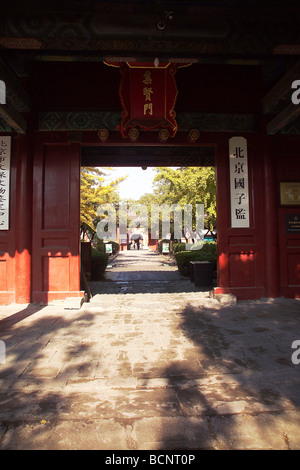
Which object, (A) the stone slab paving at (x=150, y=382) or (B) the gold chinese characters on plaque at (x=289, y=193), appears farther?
(B) the gold chinese characters on plaque at (x=289, y=193)

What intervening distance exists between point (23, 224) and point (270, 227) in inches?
201

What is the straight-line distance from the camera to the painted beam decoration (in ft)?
16.7

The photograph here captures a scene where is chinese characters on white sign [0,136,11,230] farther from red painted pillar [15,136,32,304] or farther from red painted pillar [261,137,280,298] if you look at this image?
red painted pillar [261,137,280,298]

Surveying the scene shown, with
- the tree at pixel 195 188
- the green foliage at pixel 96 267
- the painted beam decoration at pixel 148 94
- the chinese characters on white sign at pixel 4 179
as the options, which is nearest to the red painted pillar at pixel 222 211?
the painted beam decoration at pixel 148 94

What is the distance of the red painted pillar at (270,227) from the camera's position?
18.7 feet

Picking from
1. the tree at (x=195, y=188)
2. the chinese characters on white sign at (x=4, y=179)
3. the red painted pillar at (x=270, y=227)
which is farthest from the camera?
the tree at (x=195, y=188)

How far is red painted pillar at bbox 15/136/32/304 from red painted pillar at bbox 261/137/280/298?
4.94 m

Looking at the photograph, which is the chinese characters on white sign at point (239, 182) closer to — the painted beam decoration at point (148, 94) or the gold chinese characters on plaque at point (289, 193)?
the gold chinese characters on plaque at point (289, 193)

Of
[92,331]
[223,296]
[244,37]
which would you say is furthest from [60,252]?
[244,37]

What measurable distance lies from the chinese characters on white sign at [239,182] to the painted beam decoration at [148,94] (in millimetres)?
1615

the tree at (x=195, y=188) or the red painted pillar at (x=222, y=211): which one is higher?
the tree at (x=195, y=188)

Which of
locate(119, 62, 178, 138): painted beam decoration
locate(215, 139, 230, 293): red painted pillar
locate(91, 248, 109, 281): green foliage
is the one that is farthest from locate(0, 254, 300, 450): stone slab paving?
locate(91, 248, 109, 281): green foliage

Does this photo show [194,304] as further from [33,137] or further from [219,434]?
[33,137]

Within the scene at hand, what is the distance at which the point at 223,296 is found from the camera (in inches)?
220
